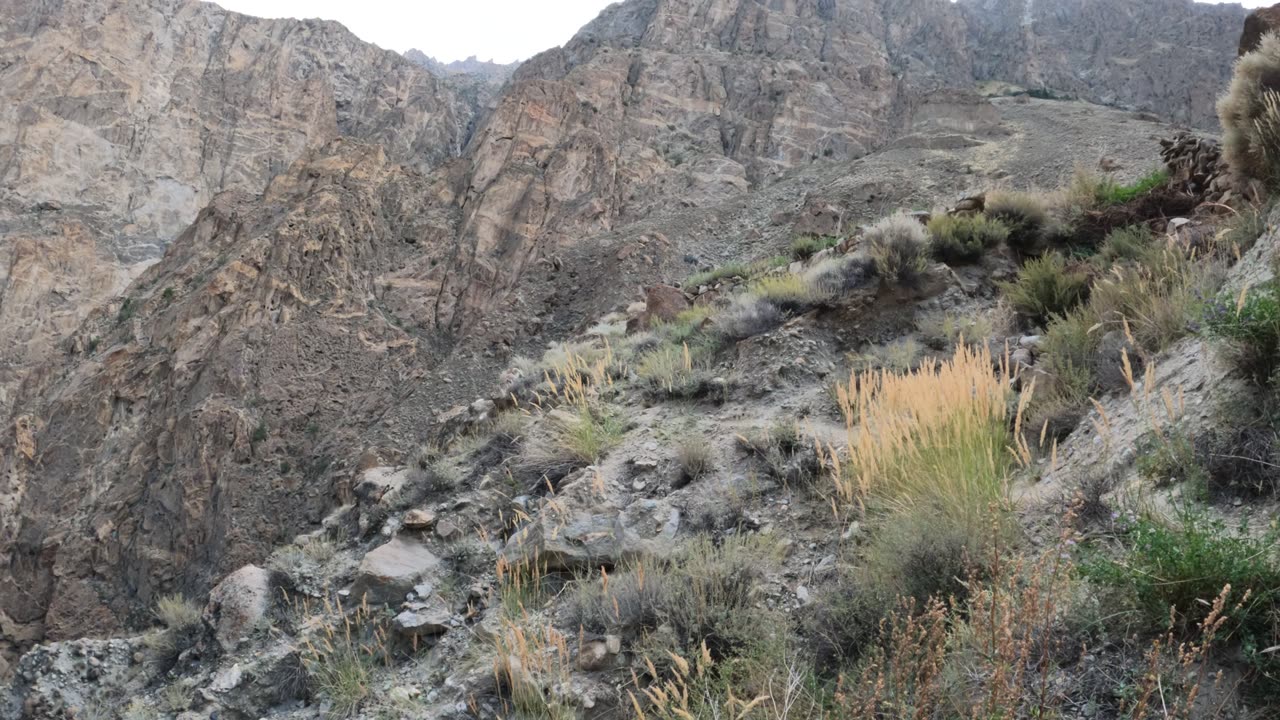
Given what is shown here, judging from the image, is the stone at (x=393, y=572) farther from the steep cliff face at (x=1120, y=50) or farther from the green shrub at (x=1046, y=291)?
the steep cliff face at (x=1120, y=50)

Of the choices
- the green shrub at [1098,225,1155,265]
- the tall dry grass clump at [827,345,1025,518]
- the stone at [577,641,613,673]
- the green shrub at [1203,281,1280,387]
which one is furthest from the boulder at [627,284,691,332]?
the green shrub at [1203,281,1280,387]

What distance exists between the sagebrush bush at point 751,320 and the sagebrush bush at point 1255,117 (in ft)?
11.7

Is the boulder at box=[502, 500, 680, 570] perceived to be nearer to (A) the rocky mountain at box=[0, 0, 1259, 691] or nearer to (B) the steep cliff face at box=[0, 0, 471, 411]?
(A) the rocky mountain at box=[0, 0, 1259, 691]

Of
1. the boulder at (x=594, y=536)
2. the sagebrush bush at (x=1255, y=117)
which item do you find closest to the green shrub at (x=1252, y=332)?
the boulder at (x=594, y=536)

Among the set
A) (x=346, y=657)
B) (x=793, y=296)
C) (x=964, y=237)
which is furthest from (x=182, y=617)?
(x=964, y=237)

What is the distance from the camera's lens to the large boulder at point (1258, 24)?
348 inches

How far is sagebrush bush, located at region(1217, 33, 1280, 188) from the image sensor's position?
205 inches

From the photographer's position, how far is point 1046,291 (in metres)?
5.88

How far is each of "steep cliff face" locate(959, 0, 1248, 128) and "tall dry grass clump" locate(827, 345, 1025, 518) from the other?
76.0 meters

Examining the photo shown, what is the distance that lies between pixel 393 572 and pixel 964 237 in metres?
6.47

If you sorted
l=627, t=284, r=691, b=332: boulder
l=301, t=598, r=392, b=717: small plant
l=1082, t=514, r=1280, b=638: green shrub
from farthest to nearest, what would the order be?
l=627, t=284, r=691, b=332: boulder
l=301, t=598, r=392, b=717: small plant
l=1082, t=514, r=1280, b=638: green shrub

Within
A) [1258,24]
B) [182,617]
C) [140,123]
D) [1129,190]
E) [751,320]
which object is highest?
[140,123]

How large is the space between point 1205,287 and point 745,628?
3.07 metres

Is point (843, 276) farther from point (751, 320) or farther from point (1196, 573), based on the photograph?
point (1196, 573)
